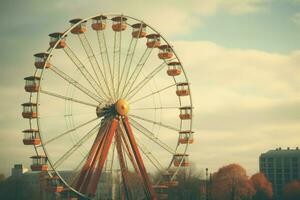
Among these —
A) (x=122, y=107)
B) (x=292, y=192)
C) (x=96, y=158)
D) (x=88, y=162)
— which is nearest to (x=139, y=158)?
(x=96, y=158)

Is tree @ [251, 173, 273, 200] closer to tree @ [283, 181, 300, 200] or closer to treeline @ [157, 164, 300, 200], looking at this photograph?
treeline @ [157, 164, 300, 200]

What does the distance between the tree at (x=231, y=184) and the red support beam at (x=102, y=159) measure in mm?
51649

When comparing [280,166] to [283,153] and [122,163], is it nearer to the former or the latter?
[283,153]

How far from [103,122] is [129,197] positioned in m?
7.04

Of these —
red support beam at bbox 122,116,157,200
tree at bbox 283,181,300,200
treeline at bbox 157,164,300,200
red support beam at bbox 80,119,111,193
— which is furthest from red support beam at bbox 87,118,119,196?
tree at bbox 283,181,300,200

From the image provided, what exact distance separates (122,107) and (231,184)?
56.9m

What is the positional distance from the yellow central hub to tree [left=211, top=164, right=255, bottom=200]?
51.1 meters

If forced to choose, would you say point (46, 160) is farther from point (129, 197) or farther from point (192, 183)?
point (192, 183)

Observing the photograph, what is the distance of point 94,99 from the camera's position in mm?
43156

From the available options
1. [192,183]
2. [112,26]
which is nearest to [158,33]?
[112,26]

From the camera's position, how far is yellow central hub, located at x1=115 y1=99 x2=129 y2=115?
43119mm

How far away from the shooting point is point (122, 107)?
43.4 metres

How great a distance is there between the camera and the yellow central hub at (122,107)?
141 feet

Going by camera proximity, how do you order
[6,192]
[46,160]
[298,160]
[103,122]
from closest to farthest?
[46,160] < [103,122] < [6,192] < [298,160]
